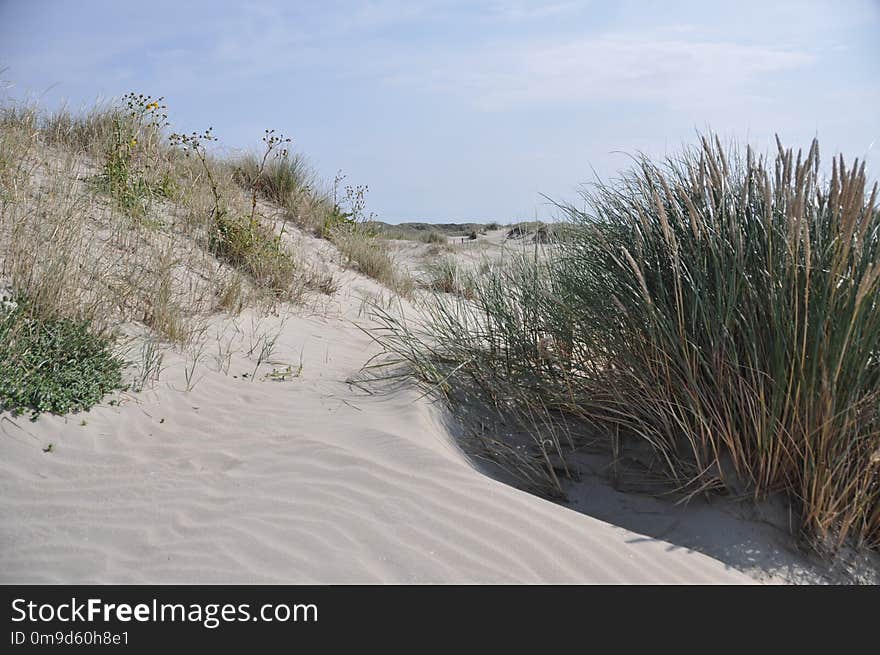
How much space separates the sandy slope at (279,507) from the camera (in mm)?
2525

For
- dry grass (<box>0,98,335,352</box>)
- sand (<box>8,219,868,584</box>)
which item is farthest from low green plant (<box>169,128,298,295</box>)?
sand (<box>8,219,868,584</box>)

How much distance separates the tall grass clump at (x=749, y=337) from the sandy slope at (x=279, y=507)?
0.62 meters

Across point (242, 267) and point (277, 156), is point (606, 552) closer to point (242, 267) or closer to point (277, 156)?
point (242, 267)

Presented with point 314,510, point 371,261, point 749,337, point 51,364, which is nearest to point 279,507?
point 314,510

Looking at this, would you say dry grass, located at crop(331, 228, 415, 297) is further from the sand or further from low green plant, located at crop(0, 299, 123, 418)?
low green plant, located at crop(0, 299, 123, 418)

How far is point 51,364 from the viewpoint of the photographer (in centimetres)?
390

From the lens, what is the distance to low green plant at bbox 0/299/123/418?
12.0ft

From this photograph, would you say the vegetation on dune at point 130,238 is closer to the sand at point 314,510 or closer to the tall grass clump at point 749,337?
the sand at point 314,510

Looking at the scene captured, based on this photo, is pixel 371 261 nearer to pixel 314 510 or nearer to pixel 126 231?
pixel 126 231

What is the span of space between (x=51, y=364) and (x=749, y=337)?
3819 millimetres

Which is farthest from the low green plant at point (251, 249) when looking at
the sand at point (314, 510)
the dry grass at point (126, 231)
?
the sand at point (314, 510)
